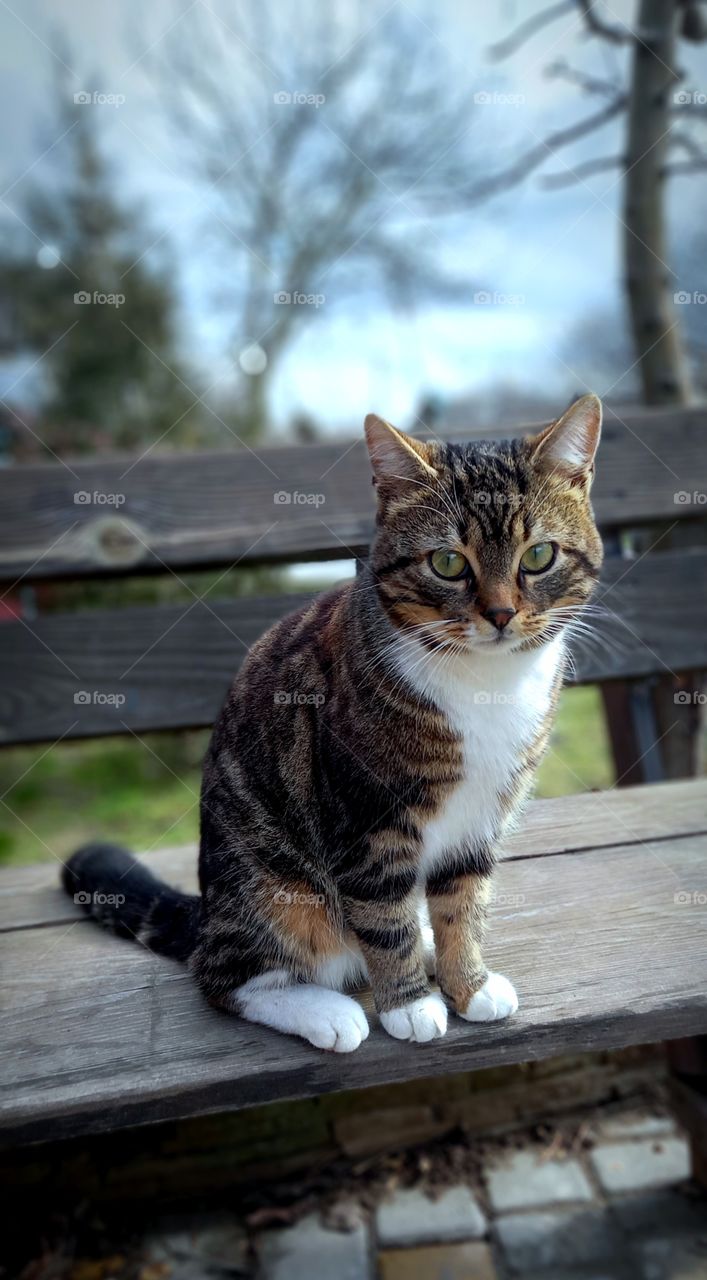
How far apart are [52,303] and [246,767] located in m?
4.16

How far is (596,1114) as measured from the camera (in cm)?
200

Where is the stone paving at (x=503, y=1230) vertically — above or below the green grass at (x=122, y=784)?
below

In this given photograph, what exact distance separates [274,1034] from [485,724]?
0.49 m

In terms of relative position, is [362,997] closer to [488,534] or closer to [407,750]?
[407,750]

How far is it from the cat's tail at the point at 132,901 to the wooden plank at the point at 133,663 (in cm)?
46

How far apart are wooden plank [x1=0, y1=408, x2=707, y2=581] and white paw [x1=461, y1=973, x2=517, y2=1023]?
102 centimetres

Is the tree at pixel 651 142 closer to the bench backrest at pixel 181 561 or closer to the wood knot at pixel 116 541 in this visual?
the bench backrest at pixel 181 561

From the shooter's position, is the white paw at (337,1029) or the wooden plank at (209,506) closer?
the white paw at (337,1029)

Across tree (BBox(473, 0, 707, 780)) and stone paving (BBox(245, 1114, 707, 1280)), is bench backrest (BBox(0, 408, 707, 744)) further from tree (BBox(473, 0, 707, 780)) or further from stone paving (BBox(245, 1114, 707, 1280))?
stone paving (BBox(245, 1114, 707, 1280))

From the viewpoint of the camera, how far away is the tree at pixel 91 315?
4270 mm

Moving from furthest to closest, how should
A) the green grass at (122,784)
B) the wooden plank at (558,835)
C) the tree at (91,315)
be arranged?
the tree at (91,315) < the green grass at (122,784) < the wooden plank at (558,835)

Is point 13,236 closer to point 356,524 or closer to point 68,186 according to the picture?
point 68,186

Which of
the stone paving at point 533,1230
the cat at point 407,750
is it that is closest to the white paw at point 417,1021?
the cat at point 407,750

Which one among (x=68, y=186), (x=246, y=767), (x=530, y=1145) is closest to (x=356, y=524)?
(x=246, y=767)
